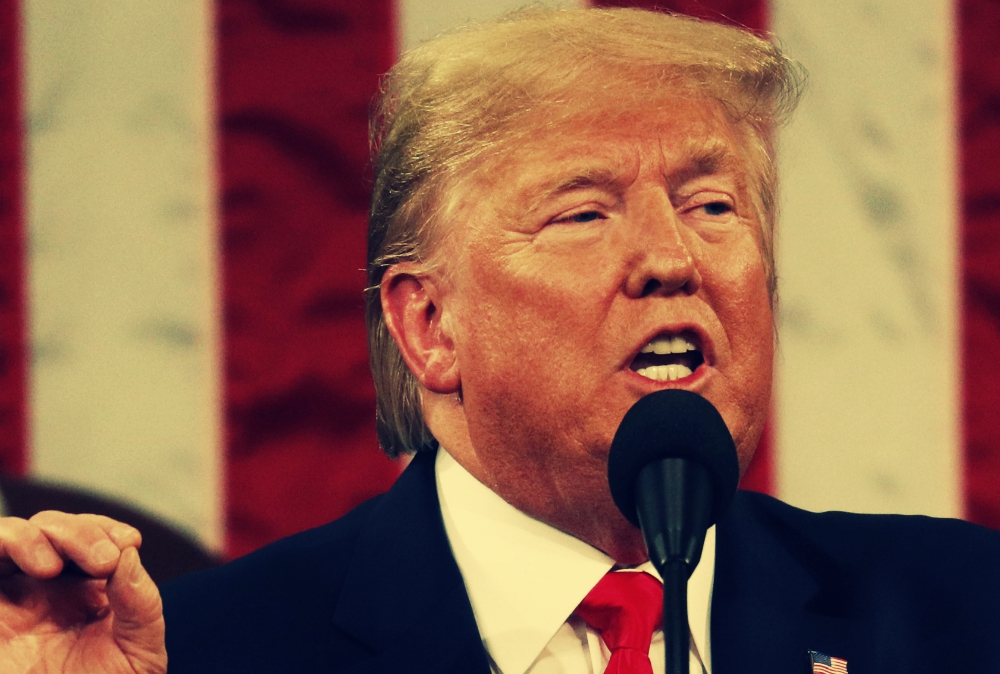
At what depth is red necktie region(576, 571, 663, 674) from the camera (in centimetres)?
134

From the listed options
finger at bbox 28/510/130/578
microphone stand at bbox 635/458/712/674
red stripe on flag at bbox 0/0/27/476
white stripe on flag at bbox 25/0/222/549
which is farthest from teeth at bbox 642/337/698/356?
red stripe on flag at bbox 0/0/27/476

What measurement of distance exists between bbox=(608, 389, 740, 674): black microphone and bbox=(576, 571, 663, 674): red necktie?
0.38m

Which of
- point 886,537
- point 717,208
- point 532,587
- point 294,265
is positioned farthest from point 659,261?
point 294,265

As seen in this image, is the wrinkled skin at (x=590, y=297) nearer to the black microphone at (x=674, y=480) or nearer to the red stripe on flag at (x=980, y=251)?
the black microphone at (x=674, y=480)

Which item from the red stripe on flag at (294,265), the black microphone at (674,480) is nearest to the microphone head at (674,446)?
the black microphone at (674,480)

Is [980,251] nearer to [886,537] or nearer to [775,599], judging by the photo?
[886,537]

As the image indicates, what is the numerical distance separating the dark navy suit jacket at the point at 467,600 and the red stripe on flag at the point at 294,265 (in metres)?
0.51

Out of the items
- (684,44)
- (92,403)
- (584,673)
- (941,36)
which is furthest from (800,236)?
(92,403)

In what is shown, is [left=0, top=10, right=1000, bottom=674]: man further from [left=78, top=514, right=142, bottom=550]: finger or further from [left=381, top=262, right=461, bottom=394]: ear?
[left=78, top=514, right=142, bottom=550]: finger

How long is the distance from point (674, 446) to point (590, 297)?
15.7 inches

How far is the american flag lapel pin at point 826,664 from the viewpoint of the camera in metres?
1.39

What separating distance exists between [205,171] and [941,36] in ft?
4.50

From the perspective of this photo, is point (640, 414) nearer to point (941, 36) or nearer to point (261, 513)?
point (261, 513)

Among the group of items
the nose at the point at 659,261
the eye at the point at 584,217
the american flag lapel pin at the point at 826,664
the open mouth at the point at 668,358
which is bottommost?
the american flag lapel pin at the point at 826,664
